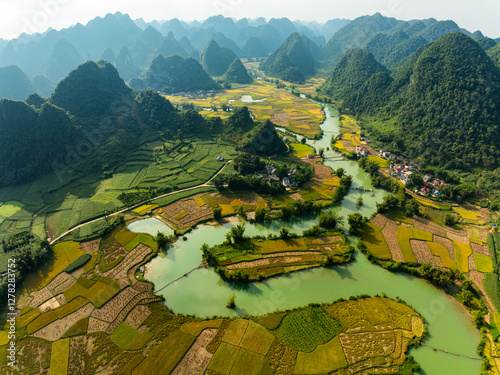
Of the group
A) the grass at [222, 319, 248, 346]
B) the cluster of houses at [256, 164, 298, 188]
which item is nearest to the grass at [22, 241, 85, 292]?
the grass at [222, 319, 248, 346]

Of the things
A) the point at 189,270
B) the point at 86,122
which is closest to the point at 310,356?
the point at 189,270

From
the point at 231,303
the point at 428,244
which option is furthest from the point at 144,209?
the point at 428,244

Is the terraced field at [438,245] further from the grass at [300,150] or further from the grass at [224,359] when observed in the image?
the grass at [300,150]

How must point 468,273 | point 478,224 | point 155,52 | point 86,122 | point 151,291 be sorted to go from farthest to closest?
point 155,52
point 86,122
point 478,224
point 468,273
point 151,291

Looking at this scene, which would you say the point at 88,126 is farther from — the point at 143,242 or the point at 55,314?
the point at 55,314

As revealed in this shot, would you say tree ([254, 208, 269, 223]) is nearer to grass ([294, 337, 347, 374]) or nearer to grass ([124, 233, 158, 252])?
grass ([124, 233, 158, 252])

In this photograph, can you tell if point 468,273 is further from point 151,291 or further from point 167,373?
point 151,291
